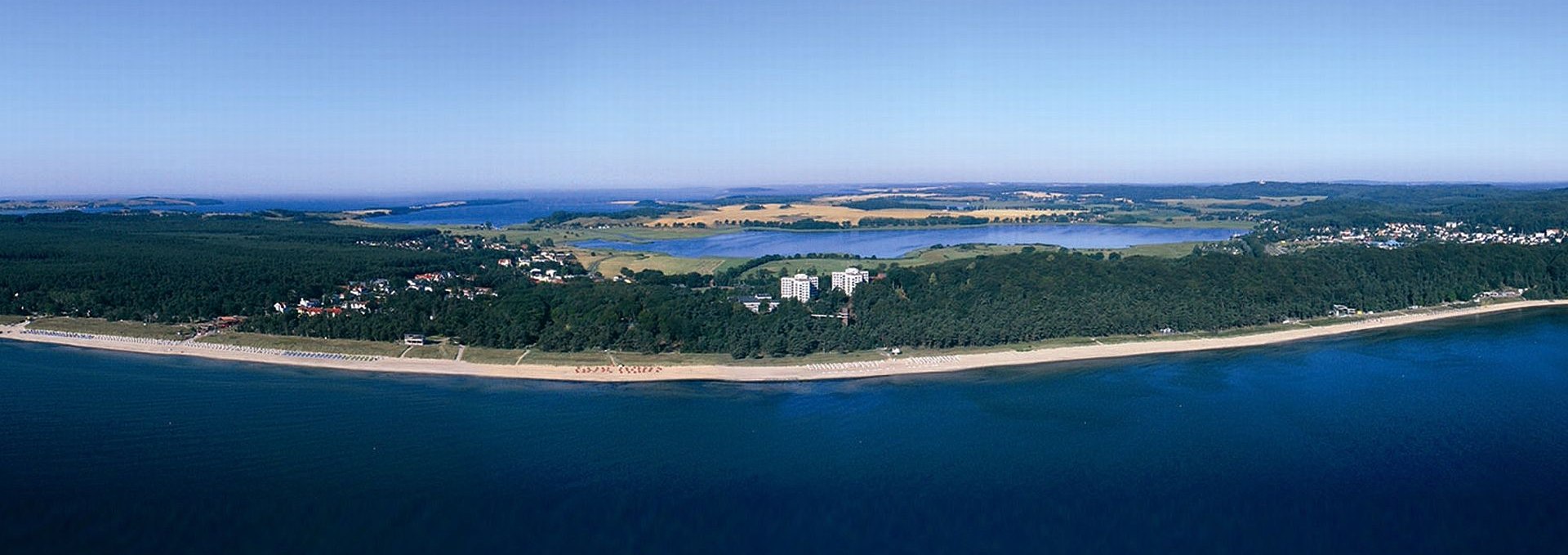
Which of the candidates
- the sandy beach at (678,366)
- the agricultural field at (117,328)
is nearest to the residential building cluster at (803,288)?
the sandy beach at (678,366)

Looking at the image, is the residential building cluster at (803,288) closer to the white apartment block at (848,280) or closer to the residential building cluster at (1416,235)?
the white apartment block at (848,280)

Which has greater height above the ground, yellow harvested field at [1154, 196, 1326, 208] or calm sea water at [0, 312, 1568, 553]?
yellow harvested field at [1154, 196, 1326, 208]

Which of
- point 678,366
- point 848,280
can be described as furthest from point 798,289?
point 678,366

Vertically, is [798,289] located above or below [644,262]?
below

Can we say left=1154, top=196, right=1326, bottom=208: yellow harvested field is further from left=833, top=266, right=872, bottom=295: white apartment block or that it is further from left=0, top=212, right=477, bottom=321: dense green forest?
left=0, top=212, right=477, bottom=321: dense green forest

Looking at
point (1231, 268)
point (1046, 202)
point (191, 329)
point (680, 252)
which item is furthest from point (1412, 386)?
point (1046, 202)

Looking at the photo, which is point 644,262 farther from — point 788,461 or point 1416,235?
point 1416,235

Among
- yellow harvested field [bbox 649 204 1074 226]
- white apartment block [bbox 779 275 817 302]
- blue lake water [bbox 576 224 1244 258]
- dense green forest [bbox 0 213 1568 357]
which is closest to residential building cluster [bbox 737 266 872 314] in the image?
white apartment block [bbox 779 275 817 302]
